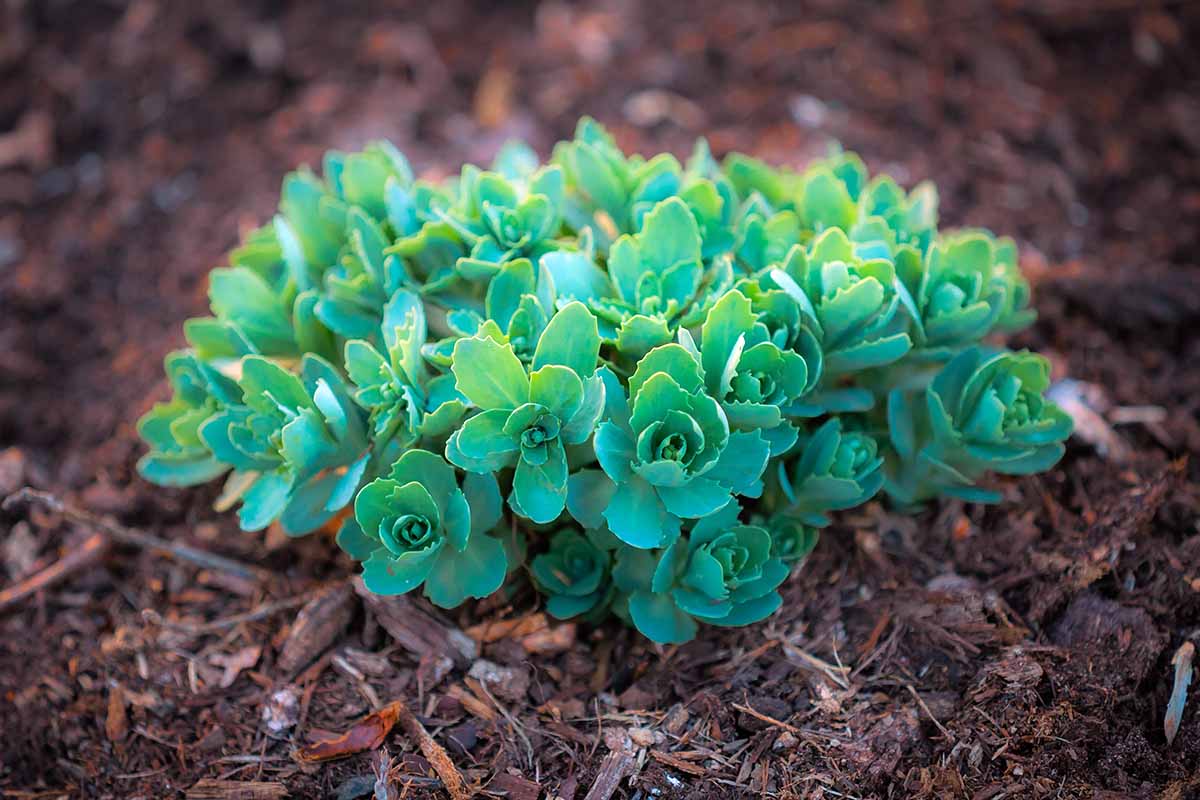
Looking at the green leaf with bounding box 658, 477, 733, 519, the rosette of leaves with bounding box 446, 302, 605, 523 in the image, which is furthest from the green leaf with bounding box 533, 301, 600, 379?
the green leaf with bounding box 658, 477, 733, 519

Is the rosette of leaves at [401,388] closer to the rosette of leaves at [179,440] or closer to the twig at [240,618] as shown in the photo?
the rosette of leaves at [179,440]

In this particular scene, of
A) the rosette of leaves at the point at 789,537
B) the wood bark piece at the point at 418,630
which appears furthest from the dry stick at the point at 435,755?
the rosette of leaves at the point at 789,537

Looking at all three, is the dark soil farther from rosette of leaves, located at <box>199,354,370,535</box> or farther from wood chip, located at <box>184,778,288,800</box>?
rosette of leaves, located at <box>199,354,370,535</box>

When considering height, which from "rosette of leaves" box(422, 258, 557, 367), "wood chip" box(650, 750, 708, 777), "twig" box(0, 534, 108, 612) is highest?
"rosette of leaves" box(422, 258, 557, 367)

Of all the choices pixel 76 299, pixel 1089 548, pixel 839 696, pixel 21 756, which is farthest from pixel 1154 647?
pixel 76 299

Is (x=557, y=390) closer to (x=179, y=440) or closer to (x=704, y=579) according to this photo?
(x=704, y=579)

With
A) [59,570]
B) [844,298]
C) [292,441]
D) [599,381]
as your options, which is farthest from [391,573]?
[59,570]
